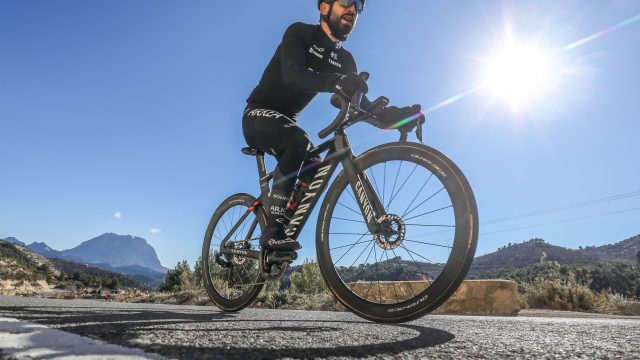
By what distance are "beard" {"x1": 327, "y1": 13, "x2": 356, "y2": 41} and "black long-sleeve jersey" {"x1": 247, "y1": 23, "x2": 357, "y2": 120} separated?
0.08m

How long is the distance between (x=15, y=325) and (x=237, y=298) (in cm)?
301

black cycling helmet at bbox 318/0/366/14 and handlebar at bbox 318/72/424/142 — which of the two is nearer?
handlebar at bbox 318/72/424/142

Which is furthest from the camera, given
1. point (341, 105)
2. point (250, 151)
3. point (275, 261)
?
point (250, 151)

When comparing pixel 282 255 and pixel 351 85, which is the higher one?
pixel 351 85

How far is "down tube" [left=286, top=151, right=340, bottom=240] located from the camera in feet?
11.7

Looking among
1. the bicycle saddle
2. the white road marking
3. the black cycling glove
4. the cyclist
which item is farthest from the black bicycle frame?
the white road marking

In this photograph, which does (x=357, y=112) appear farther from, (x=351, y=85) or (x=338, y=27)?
(x=338, y=27)

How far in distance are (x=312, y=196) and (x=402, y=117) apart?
979 millimetres

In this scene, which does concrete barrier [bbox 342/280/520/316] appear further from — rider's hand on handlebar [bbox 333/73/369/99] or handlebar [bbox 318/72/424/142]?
rider's hand on handlebar [bbox 333/73/369/99]

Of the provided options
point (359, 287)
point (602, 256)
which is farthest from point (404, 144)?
point (602, 256)

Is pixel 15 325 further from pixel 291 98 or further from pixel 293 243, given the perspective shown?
pixel 291 98

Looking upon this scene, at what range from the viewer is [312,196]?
3.61 meters

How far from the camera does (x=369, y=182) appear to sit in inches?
132

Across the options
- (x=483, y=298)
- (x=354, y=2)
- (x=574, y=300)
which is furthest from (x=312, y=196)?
(x=574, y=300)
